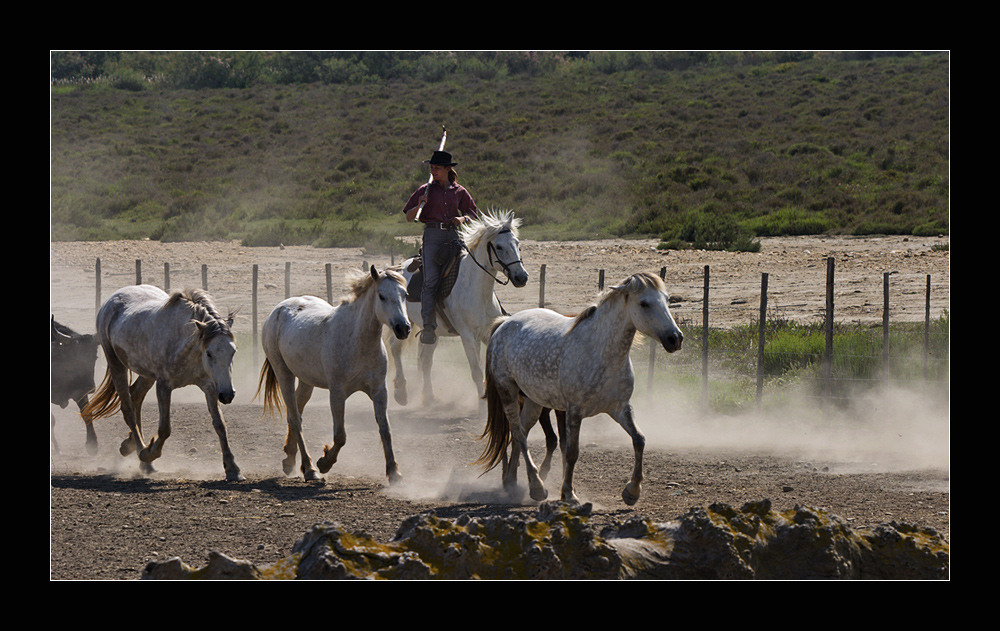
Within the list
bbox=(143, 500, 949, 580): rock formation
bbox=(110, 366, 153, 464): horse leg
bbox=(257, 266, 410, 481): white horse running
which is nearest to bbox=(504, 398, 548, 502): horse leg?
bbox=(257, 266, 410, 481): white horse running

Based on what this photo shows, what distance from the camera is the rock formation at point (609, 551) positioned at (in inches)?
194

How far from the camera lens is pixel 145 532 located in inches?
281

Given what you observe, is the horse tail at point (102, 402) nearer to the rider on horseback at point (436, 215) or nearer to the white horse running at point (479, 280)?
the rider on horseback at point (436, 215)

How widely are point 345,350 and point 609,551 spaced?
442 centimetres

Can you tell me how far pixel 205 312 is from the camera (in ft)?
30.4

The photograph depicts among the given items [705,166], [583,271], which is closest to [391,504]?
[583,271]

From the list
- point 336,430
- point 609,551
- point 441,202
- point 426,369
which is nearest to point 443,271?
point 441,202

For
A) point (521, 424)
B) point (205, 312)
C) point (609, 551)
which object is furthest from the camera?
point (205, 312)

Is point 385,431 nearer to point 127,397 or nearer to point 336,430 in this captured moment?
point 336,430

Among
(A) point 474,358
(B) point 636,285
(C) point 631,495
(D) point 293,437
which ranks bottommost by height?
(C) point 631,495

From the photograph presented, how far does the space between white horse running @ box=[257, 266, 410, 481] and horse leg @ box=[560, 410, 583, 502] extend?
160 cm

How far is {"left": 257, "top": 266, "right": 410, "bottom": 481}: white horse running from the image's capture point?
8.86m

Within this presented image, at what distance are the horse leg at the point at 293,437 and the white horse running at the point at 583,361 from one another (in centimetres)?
201
